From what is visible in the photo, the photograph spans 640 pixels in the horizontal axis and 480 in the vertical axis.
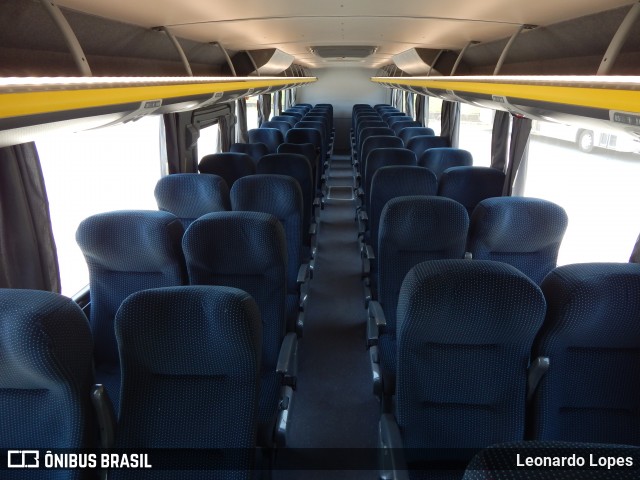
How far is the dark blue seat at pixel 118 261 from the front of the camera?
333 cm

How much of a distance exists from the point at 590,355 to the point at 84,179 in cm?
415

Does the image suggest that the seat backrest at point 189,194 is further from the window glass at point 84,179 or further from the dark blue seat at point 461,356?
the dark blue seat at point 461,356

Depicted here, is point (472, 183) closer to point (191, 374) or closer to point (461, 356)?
point (461, 356)

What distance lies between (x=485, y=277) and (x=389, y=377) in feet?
4.05

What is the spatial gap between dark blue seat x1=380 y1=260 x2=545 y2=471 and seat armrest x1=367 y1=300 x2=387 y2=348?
3.39 feet

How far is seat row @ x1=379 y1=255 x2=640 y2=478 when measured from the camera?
2.34 meters

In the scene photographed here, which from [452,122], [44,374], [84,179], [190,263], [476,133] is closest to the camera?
[44,374]

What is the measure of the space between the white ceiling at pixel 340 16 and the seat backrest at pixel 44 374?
1.59 meters

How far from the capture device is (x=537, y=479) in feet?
2.89

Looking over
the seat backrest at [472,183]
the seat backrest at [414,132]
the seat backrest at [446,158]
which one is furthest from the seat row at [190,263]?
the seat backrest at [414,132]

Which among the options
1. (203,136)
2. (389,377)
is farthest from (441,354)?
(203,136)

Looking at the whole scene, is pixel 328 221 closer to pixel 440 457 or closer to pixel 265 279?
pixel 265 279

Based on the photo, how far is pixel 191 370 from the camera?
7.64ft

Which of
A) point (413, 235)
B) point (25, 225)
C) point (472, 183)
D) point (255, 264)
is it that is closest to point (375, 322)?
point (413, 235)
